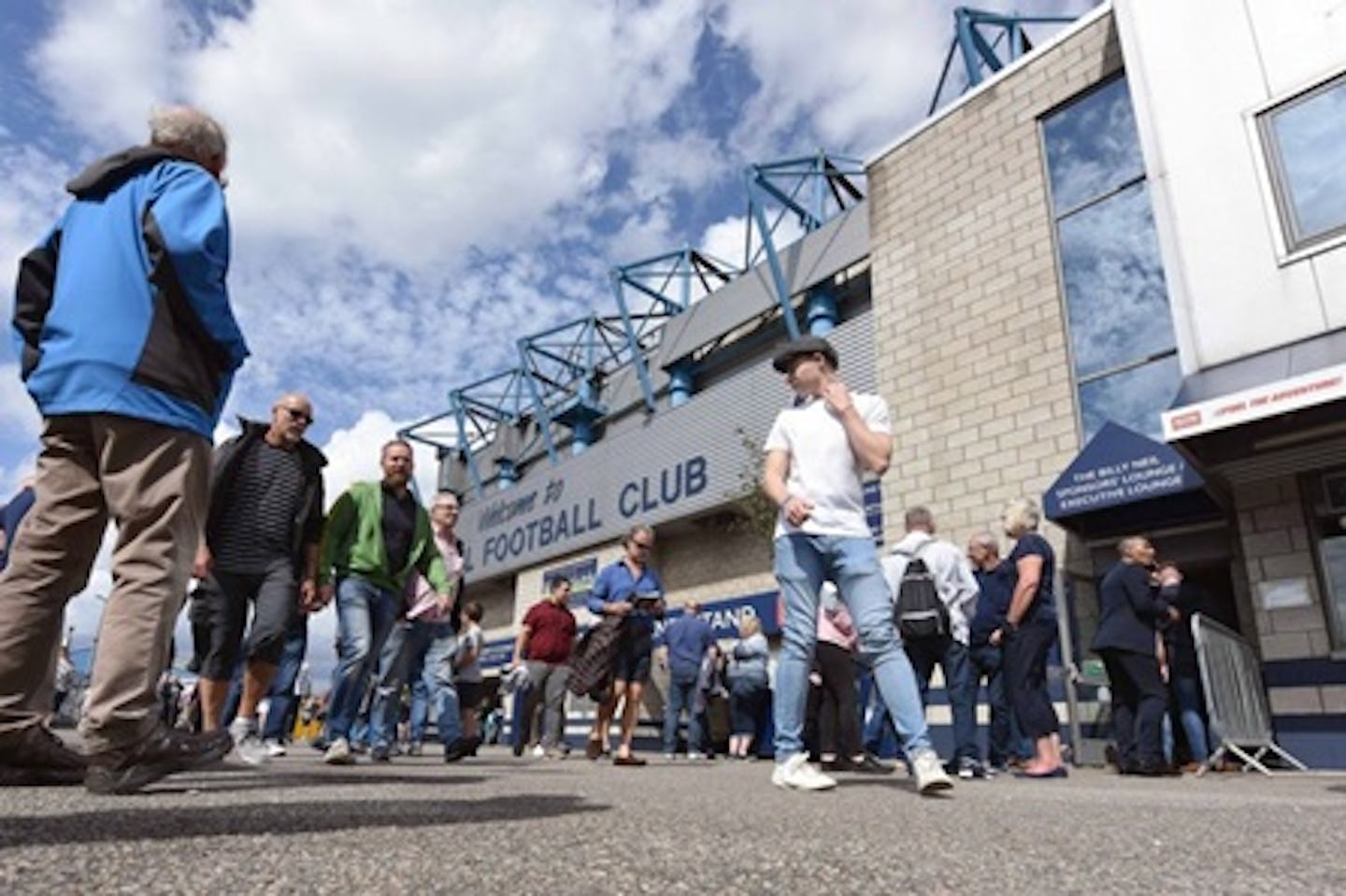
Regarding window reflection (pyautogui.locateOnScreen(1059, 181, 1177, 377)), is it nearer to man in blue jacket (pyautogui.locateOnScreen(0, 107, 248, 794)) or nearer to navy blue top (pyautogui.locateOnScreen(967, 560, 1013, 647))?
navy blue top (pyautogui.locateOnScreen(967, 560, 1013, 647))

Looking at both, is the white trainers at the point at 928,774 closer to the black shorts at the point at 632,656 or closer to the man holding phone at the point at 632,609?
the man holding phone at the point at 632,609

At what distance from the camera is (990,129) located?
454 inches

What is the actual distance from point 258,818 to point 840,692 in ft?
15.2

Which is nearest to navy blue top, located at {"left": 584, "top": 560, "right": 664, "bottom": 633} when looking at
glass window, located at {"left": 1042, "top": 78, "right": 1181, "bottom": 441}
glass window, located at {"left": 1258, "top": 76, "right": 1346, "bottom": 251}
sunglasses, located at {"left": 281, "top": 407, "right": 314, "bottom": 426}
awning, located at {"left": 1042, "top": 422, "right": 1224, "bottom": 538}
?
sunglasses, located at {"left": 281, "top": 407, "right": 314, "bottom": 426}

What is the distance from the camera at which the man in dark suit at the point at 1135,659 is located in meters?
5.56

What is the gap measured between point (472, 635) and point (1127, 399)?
7.33 m

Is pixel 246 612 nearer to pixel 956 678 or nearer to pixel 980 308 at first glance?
pixel 956 678

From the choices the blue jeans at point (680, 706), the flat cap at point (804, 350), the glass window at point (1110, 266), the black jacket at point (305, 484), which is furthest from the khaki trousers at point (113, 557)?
the glass window at point (1110, 266)

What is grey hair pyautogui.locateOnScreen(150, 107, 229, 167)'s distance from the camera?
2504 millimetres

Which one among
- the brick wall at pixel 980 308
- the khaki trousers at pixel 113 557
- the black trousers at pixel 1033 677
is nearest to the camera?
the khaki trousers at pixel 113 557

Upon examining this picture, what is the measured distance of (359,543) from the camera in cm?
444

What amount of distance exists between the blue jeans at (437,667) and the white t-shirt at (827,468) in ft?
8.75

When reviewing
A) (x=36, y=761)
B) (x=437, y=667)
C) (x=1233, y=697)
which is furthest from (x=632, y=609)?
(x=1233, y=697)

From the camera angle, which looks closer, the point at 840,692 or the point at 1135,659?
the point at 1135,659
